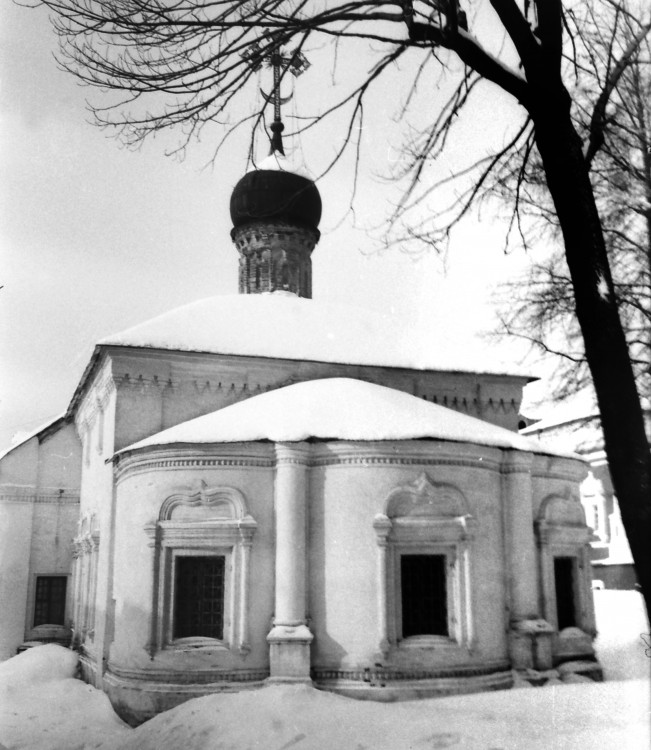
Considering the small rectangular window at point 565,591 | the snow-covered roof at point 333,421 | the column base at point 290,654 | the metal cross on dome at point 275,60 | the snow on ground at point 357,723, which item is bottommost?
the snow on ground at point 357,723

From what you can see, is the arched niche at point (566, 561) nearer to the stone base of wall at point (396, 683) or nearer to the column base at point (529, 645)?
the column base at point (529, 645)

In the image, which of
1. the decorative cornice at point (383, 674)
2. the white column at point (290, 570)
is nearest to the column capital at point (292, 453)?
the white column at point (290, 570)

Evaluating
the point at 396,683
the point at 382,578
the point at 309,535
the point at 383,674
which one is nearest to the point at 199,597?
the point at 309,535

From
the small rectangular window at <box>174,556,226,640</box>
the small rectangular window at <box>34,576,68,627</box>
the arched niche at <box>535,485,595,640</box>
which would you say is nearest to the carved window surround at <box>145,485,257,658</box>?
the small rectangular window at <box>174,556,226,640</box>

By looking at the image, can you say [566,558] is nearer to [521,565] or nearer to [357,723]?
[521,565]

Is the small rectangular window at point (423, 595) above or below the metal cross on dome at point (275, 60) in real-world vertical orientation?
below

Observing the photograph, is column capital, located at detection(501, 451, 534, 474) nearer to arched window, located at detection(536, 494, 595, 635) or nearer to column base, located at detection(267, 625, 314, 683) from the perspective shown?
arched window, located at detection(536, 494, 595, 635)

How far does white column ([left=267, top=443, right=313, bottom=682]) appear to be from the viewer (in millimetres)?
11750

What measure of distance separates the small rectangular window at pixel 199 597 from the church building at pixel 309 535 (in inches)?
0.9

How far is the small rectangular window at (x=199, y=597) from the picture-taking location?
12352 mm

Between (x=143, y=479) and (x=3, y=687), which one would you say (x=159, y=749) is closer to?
(x=143, y=479)

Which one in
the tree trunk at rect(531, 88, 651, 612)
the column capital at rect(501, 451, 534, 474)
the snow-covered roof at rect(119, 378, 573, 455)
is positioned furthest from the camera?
the column capital at rect(501, 451, 534, 474)

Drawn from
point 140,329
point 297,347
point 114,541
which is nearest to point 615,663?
point 297,347

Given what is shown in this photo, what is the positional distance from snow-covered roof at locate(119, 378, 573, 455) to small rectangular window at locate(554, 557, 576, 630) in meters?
1.96
